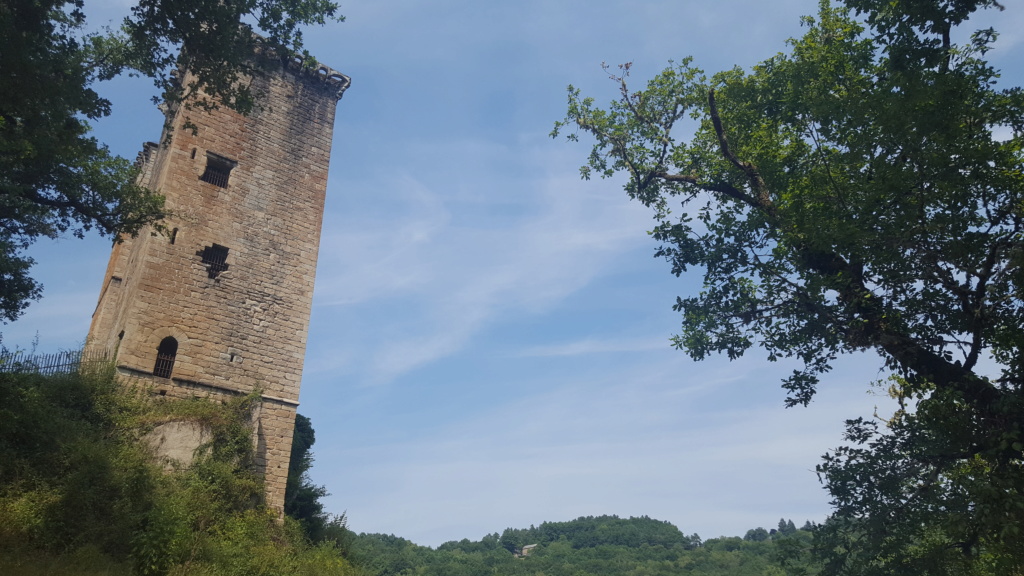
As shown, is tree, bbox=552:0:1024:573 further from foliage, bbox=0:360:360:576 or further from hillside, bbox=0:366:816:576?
foliage, bbox=0:360:360:576

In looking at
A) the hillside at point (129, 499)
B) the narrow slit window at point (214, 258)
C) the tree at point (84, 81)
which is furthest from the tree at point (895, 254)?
the narrow slit window at point (214, 258)

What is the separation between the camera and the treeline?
192 feet

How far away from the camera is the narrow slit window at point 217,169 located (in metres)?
17.5

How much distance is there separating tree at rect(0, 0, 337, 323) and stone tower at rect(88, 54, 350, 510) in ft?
7.50

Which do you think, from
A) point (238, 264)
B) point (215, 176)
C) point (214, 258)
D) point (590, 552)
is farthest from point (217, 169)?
point (590, 552)

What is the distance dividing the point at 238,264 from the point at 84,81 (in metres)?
8.15

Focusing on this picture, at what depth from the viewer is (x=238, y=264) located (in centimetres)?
1703

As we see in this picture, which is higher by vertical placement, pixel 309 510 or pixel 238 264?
pixel 238 264

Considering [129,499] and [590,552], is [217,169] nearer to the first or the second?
[129,499]

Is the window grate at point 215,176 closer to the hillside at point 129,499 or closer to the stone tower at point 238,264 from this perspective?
the stone tower at point 238,264

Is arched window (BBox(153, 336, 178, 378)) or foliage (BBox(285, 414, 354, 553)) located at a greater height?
arched window (BBox(153, 336, 178, 378))

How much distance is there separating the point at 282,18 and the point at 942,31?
879 cm

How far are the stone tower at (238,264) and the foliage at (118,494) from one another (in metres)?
1.16

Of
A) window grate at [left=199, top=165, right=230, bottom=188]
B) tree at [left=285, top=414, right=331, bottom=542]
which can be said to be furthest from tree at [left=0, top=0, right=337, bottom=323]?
tree at [left=285, top=414, right=331, bottom=542]
